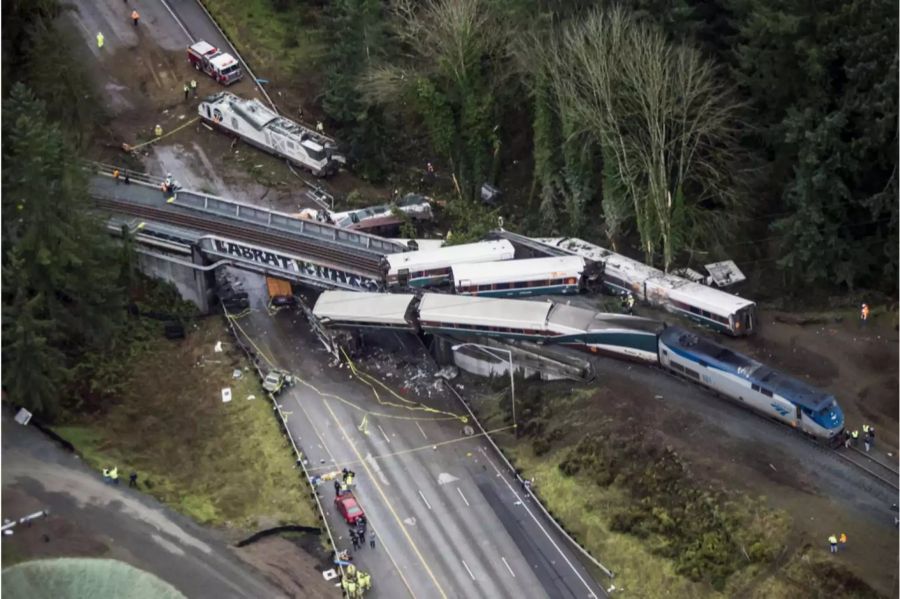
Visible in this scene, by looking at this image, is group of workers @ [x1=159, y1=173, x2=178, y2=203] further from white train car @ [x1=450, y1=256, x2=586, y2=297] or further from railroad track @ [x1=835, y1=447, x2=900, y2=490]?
railroad track @ [x1=835, y1=447, x2=900, y2=490]

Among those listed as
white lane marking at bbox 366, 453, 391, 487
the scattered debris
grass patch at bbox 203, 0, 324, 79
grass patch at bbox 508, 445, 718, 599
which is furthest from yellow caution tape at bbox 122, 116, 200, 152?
grass patch at bbox 508, 445, 718, 599

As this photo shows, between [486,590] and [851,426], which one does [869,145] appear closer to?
[851,426]

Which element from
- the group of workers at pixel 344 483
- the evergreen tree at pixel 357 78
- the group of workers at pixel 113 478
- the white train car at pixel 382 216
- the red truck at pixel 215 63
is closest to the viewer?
the group of workers at pixel 344 483

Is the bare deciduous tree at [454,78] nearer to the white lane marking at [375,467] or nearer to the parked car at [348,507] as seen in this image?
the white lane marking at [375,467]

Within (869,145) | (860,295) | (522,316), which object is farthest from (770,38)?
(522,316)

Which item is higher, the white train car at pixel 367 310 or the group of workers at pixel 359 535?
the white train car at pixel 367 310

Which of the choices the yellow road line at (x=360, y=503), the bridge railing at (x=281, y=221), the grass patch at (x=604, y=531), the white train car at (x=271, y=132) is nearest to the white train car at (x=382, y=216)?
the bridge railing at (x=281, y=221)

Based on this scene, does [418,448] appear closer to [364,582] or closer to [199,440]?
[364,582]
